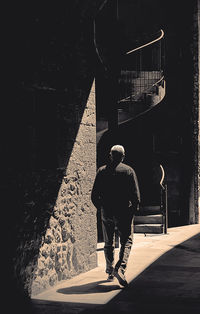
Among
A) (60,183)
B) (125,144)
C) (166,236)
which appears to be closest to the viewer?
(60,183)

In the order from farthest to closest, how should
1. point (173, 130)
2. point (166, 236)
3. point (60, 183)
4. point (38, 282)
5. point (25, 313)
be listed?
point (173, 130), point (166, 236), point (60, 183), point (38, 282), point (25, 313)

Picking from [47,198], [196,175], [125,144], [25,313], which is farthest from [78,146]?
[196,175]

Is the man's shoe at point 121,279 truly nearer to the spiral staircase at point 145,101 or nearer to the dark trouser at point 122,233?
the dark trouser at point 122,233

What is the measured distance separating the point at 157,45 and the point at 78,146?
28.4ft

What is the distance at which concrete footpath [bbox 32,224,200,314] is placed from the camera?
20.1 ft

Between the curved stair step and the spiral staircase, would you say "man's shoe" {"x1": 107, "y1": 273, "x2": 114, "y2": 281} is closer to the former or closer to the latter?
the spiral staircase

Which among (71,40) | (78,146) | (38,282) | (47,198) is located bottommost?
(38,282)

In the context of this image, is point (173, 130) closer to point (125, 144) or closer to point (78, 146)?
point (125, 144)

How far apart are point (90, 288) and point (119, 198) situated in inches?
45.1

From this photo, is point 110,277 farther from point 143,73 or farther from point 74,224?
point 143,73

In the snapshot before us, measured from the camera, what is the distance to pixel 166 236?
1261cm

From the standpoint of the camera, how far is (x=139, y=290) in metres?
6.93

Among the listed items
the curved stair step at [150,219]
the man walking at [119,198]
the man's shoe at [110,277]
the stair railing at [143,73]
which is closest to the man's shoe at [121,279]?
the man walking at [119,198]

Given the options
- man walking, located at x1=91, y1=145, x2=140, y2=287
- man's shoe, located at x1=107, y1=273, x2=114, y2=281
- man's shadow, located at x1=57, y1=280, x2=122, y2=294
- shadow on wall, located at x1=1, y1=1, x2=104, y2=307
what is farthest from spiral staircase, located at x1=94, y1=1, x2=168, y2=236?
man's shadow, located at x1=57, y1=280, x2=122, y2=294
